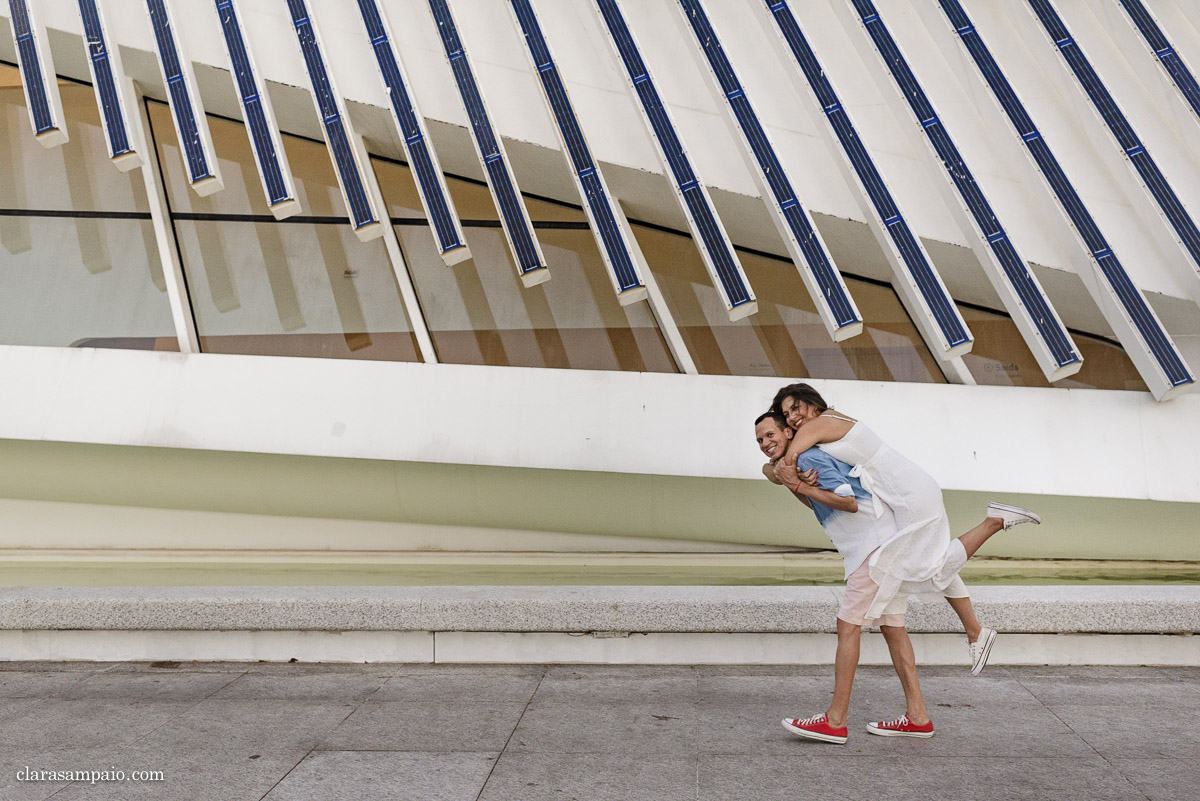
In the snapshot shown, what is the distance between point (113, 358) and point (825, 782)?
8807mm

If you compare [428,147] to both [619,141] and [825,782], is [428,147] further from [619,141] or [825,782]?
[825,782]

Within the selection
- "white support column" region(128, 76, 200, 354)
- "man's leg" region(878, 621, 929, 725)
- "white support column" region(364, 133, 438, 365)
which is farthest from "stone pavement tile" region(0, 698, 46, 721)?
"white support column" region(128, 76, 200, 354)

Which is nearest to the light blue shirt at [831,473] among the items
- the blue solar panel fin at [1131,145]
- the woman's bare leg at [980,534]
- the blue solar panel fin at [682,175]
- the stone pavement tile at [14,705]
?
the woman's bare leg at [980,534]

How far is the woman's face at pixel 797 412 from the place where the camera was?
3869 mm

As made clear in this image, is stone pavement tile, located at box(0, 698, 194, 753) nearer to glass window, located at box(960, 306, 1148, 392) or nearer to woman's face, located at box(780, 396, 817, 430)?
woman's face, located at box(780, 396, 817, 430)

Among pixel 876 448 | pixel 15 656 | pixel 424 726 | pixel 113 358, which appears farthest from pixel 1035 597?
pixel 113 358

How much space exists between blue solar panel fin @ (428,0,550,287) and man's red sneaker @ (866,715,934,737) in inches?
239

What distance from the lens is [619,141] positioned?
9.80 meters

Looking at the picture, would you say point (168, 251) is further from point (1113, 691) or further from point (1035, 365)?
point (1035, 365)

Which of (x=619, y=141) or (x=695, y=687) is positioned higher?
(x=619, y=141)

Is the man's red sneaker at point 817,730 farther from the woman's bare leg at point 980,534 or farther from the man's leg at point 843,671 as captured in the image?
the woman's bare leg at point 980,534

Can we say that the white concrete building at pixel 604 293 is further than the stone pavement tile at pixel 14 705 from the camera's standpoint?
Yes

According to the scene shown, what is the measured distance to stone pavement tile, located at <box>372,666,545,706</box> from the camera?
4.32 metres

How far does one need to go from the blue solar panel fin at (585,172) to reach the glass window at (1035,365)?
4.59 meters
